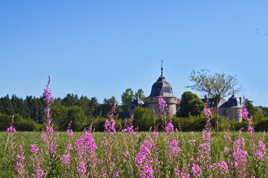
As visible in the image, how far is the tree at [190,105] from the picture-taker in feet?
175

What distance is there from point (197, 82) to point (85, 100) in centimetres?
5766

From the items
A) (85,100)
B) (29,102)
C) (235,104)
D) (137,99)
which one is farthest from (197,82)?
(85,100)

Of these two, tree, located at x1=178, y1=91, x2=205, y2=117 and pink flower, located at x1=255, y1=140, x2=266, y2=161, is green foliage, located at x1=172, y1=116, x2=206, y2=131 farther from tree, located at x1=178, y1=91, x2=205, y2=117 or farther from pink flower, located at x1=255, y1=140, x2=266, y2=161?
pink flower, located at x1=255, y1=140, x2=266, y2=161

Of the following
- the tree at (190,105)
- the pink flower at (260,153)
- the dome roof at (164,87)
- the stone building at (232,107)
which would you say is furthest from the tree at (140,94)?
the pink flower at (260,153)

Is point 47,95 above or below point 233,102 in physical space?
below

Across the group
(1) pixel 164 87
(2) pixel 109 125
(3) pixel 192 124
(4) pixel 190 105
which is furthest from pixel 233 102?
(2) pixel 109 125

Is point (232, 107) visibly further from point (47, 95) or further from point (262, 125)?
point (47, 95)

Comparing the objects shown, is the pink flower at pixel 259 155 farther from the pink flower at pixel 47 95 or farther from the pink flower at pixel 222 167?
the pink flower at pixel 47 95

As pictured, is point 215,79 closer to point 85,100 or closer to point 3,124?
point 3,124

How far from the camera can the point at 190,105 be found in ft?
177

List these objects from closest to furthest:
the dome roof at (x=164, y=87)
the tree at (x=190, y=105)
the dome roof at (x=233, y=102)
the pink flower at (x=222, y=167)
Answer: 1. the pink flower at (x=222, y=167)
2. the tree at (x=190, y=105)
3. the dome roof at (x=233, y=102)
4. the dome roof at (x=164, y=87)

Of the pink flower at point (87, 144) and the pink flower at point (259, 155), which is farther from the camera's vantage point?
the pink flower at point (259, 155)

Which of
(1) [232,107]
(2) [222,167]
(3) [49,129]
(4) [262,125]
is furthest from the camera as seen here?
(1) [232,107]

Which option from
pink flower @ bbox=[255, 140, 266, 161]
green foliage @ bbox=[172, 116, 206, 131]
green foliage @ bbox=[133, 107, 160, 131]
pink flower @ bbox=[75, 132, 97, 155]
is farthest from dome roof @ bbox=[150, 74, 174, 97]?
pink flower @ bbox=[75, 132, 97, 155]
